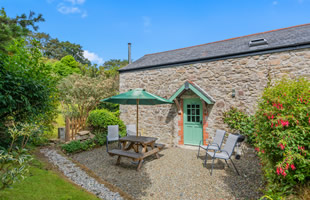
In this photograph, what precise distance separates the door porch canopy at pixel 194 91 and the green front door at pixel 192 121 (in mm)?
616

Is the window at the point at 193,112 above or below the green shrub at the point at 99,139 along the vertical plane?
above

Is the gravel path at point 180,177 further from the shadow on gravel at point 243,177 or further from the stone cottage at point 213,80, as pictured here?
the stone cottage at point 213,80

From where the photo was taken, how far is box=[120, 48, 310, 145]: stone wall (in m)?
6.17

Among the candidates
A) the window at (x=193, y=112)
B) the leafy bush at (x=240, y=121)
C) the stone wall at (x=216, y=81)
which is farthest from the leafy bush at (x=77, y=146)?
the leafy bush at (x=240, y=121)

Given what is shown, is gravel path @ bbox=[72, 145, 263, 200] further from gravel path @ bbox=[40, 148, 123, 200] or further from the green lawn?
the green lawn

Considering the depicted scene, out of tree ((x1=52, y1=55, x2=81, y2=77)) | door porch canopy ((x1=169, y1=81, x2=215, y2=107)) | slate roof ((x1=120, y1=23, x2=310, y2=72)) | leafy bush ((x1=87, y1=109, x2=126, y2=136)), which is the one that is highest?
tree ((x1=52, y1=55, x2=81, y2=77))

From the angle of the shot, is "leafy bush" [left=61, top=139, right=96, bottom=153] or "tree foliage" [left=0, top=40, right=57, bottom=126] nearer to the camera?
"tree foliage" [left=0, top=40, right=57, bottom=126]

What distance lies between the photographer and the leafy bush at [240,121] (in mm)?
6340

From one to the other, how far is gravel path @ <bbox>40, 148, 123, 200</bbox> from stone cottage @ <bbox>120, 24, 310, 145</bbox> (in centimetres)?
441

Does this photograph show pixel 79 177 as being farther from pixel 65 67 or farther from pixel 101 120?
pixel 65 67

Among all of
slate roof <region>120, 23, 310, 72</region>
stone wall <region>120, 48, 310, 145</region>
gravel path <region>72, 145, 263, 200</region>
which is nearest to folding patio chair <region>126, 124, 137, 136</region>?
stone wall <region>120, 48, 310, 145</region>

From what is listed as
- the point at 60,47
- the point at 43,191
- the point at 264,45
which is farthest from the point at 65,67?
the point at 60,47

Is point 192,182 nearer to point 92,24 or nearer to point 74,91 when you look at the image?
point 74,91

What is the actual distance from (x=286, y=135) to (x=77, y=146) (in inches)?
282
